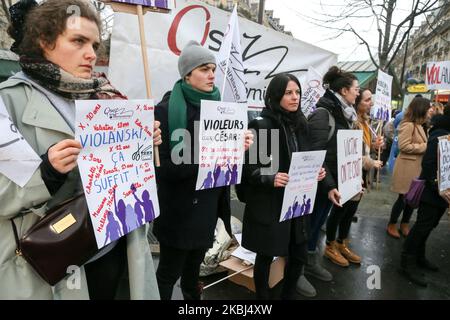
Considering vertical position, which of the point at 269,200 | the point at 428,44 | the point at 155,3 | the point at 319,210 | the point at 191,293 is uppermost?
the point at 428,44

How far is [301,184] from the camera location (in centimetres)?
233

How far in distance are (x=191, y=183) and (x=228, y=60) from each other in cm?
100

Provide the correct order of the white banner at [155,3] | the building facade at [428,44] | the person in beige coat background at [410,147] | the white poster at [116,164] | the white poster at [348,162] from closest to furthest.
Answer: the white poster at [116,164], the white banner at [155,3], the white poster at [348,162], the person in beige coat background at [410,147], the building facade at [428,44]

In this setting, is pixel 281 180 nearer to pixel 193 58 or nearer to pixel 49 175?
pixel 193 58

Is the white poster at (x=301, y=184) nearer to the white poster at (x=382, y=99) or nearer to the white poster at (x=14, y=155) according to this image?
the white poster at (x=14, y=155)

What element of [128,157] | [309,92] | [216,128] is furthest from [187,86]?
[309,92]

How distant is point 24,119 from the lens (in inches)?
46.0

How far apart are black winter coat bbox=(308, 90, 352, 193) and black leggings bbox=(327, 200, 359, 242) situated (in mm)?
566

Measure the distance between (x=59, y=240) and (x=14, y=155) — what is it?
35cm

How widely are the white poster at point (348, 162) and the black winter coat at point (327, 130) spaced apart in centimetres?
11

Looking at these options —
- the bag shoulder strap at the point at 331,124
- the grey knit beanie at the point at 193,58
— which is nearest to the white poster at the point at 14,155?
the grey knit beanie at the point at 193,58

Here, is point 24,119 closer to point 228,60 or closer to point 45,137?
point 45,137

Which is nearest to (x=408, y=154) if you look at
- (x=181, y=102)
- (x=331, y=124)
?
(x=331, y=124)

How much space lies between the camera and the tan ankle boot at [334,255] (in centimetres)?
357
